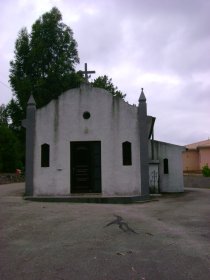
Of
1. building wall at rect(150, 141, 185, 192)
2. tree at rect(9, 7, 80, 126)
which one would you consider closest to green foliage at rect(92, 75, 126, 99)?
tree at rect(9, 7, 80, 126)

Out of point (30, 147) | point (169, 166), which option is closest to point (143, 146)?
point (30, 147)

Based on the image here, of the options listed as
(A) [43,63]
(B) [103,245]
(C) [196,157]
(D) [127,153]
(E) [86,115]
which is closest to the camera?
(B) [103,245]

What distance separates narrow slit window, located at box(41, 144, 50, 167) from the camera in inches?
734


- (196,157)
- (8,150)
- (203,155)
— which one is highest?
(8,150)

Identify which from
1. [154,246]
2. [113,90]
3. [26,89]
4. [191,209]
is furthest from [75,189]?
[113,90]

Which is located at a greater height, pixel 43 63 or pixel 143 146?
pixel 43 63

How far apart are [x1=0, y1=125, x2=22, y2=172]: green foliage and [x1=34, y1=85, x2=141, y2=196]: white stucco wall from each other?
17.9 meters

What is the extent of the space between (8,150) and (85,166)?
19237 mm

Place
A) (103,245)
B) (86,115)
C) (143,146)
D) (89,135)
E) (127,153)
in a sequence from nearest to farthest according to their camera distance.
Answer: (103,245) < (143,146) < (127,153) < (89,135) < (86,115)

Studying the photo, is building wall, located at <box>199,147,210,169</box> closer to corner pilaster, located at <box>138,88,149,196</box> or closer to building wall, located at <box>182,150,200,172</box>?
building wall, located at <box>182,150,200,172</box>

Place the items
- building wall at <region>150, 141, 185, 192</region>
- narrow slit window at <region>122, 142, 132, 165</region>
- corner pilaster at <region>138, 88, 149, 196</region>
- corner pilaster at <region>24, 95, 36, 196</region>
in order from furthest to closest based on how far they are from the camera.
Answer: building wall at <region>150, 141, 185, 192</region>
corner pilaster at <region>24, 95, 36, 196</region>
narrow slit window at <region>122, 142, 132, 165</region>
corner pilaster at <region>138, 88, 149, 196</region>

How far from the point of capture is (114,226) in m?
10.1

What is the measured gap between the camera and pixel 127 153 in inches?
719

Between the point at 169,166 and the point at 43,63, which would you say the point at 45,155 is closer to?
the point at 169,166
